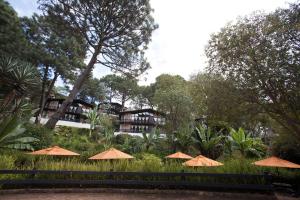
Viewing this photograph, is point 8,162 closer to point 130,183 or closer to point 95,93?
point 130,183

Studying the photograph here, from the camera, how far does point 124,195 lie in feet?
32.9

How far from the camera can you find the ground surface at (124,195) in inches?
368

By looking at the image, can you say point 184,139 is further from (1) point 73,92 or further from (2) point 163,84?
(2) point 163,84

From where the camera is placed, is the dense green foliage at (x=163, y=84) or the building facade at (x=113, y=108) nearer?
the dense green foliage at (x=163, y=84)

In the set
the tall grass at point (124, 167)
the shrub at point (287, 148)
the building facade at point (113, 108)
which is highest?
the building facade at point (113, 108)

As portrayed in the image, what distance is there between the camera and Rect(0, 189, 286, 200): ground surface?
30.7 feet

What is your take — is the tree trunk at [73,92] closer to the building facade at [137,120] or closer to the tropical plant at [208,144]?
the tropical plant at [208,144]

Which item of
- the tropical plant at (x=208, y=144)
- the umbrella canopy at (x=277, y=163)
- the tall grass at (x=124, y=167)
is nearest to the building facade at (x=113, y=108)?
the tropical plant at (x=208, y=144)

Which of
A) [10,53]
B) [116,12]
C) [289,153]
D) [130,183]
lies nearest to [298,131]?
[289,153]

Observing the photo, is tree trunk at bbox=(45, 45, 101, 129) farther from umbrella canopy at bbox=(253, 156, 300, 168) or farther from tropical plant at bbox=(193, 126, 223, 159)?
umbrella canopy at bbox=(253, 156, 300, 168)

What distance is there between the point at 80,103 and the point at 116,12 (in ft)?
132

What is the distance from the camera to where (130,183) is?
1047cm

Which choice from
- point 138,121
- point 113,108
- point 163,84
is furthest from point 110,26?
point 113,108

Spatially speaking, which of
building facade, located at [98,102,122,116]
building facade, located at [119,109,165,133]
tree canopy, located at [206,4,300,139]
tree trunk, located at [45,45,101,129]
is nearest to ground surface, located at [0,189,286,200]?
tree canopy, located at [206,4,300,139]
